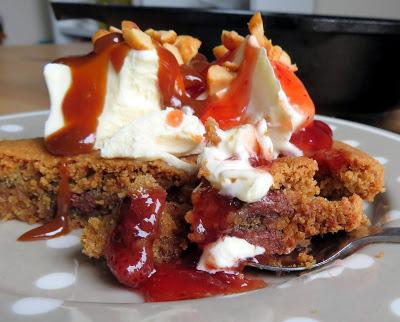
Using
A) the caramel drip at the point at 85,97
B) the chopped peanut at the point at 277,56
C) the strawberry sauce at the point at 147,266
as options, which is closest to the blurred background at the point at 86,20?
the chopped peanut at the point at 277,56

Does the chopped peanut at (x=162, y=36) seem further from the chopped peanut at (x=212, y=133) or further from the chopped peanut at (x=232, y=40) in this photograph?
the chopped peanut at (x=212, y=133)

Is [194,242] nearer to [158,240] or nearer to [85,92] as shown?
[158,240]

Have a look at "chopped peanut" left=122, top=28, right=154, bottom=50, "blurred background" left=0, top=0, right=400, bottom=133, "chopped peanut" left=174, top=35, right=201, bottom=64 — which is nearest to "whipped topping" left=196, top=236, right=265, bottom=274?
"chopped peanut" left=122, top=28, right=154, bottom=50

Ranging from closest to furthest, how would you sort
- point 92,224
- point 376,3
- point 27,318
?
point 27,318 < point 92,224 < point 376,3

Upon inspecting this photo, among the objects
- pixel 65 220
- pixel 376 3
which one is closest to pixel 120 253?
pixel 65 220

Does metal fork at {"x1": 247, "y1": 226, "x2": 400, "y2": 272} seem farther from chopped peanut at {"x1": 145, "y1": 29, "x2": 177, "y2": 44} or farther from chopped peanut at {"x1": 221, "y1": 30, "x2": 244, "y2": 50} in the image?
chopped peanut at {"x1": 145, "y1": 29, "x2": 177, "y2": 44}

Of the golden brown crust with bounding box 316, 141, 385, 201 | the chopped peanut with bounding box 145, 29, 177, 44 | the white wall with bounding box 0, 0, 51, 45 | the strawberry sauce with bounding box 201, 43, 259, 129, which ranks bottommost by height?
the white wall with bounding box 0, 0, 51, 45
